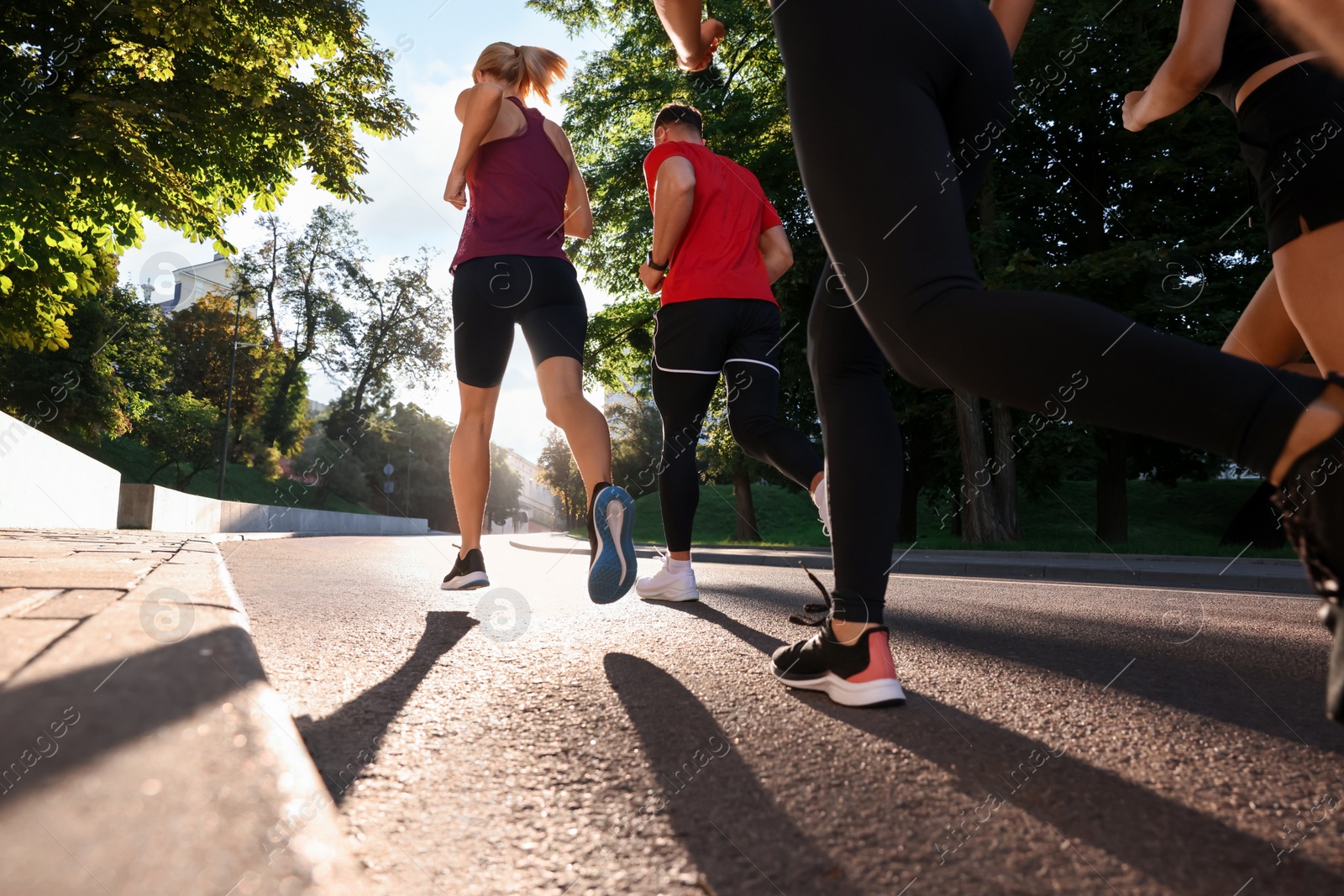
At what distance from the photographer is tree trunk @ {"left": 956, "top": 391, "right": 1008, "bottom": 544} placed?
622 inches

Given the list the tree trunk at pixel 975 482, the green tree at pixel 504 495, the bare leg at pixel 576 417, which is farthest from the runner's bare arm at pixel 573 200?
the green tree at pixel 504 495

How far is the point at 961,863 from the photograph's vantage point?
930mm

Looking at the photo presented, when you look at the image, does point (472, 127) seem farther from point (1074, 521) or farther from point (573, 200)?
point (1074, 521)

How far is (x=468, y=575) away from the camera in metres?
3.69

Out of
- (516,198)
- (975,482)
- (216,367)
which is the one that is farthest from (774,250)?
(216,367)

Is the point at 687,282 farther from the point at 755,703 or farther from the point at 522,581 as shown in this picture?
the point at 755,703

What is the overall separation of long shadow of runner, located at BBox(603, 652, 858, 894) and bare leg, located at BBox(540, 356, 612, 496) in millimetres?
1858

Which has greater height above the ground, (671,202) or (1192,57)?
(671,202)

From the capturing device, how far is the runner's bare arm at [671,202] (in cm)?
385

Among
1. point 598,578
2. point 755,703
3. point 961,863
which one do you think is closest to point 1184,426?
point 961,863

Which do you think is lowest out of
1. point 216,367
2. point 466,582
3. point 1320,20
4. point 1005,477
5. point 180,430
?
point 466,582

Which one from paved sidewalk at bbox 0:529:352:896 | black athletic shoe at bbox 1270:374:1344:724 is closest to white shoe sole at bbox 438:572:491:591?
paved sidewalk at bbox 0:529:352:896

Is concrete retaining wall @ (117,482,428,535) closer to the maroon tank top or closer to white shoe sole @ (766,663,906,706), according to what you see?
the maroon tank top

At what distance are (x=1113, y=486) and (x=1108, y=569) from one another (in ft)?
33.1
